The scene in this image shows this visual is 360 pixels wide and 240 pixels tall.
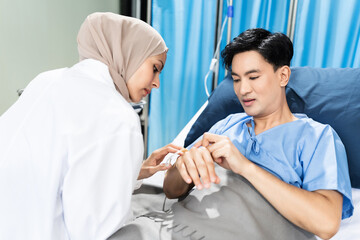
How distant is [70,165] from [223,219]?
1.69 feet

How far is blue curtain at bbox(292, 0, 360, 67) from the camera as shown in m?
1.79

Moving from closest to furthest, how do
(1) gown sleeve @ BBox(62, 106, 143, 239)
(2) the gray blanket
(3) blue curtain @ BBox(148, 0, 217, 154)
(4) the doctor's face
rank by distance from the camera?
(1) gown sleeve @ BBox(62, 106, 143, 239), (2) the gray blanket, (4) the doctor's face, (3) blue curtain @ BBox(148, 0, 217, 154)

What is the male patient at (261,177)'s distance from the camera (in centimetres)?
91

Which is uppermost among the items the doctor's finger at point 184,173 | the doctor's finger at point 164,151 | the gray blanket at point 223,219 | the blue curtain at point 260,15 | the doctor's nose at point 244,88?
the blue curtain at point 260,15

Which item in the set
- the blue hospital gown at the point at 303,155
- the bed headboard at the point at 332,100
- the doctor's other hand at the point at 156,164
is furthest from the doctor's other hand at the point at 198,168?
the bed headboard at the point at 332,100

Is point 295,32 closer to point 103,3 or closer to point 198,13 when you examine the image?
point 198,13

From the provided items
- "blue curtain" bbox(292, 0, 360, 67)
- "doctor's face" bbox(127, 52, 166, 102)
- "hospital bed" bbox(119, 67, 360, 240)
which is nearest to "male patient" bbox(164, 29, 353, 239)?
"hospital bed" bbox(119, 67, 360, 240)

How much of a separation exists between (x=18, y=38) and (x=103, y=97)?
1.15 m

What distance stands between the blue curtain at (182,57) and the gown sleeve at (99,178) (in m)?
1.64

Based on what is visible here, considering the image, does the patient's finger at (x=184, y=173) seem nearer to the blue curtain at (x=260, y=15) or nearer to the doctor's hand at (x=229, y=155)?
the doctor's hand at (x=229, y=155)

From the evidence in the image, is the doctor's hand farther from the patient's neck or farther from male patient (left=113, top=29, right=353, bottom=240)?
the patient's neck

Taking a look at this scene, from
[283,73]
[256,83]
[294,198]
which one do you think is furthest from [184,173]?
[283,73]

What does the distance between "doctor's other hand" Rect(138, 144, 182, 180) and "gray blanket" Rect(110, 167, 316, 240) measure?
0.65 ft

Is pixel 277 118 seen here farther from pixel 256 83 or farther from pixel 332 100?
pixel 332 100
